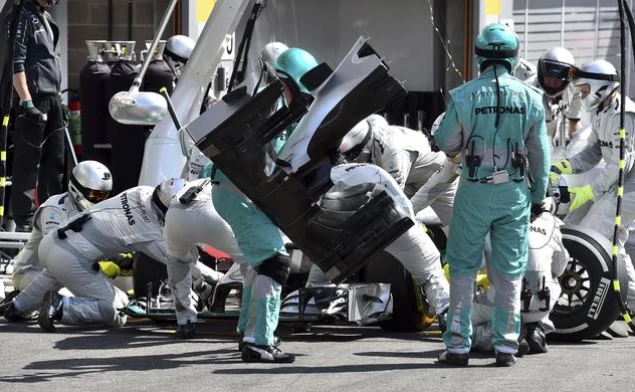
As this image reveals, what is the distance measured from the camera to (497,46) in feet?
31.7

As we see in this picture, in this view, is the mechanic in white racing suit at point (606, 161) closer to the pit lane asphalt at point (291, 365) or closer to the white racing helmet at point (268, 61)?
the pit lane asphalt at point (291, 365)

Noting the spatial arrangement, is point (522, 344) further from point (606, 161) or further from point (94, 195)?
point (94, 195)

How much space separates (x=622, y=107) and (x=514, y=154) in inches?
69.9

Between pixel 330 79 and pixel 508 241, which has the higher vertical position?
pixel 330 79

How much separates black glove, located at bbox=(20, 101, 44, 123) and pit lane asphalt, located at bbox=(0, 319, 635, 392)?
253 cm

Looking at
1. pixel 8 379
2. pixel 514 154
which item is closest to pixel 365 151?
pixel 514 154

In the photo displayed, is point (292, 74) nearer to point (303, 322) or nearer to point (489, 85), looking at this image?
point (489, 85)

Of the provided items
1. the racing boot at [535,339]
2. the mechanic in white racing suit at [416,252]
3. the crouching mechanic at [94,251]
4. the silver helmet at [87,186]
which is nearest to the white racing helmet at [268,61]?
the mechanic in white racing suit at [416,252]

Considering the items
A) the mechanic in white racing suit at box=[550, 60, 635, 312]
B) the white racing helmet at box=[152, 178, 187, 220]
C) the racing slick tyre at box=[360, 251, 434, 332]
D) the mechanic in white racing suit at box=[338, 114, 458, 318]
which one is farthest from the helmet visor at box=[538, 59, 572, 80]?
the white racing helmet at box=[152, 178, 187, 220]

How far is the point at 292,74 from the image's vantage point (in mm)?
9625

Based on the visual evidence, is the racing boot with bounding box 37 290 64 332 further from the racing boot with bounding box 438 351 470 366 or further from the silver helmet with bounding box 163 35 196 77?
the silver helmet with bounding box 163 35 196 77

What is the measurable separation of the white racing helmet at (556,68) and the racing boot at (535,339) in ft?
9.06

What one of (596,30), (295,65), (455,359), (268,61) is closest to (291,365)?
(455,359)

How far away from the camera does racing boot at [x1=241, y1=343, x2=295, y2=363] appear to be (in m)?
9.62
